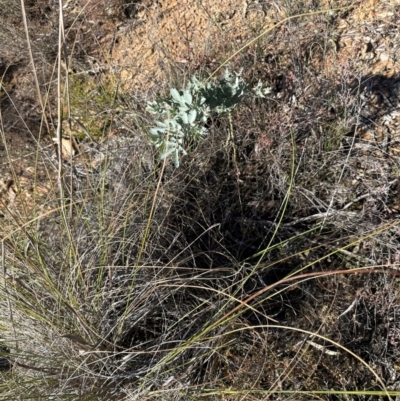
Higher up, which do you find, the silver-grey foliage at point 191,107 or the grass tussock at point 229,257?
the silver-grey foliage at point 191,107

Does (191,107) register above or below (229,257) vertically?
above

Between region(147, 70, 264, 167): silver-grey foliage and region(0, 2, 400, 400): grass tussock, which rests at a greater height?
region(147, 70, 264, 167): silver-grey foliage

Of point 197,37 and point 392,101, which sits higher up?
point 197,37

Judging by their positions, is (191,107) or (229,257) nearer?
(191,107)

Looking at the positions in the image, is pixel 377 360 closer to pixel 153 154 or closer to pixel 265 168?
pixel 265 168

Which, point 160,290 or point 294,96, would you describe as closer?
point 160,290

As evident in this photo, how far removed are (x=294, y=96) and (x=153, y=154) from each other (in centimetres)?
55

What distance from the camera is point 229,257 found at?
Answer: 1.37 metres

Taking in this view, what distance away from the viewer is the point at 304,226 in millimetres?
1435

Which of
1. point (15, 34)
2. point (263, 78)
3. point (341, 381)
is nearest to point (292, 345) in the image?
point (341, 381)

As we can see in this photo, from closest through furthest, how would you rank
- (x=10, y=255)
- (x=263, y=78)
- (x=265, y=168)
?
(x=10, y=255) → (x=265, y=168) → (x=263, y=78)

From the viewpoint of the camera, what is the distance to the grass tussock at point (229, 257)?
3.77 feet

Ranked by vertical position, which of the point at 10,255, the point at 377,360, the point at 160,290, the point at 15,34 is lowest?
the point at 377,360

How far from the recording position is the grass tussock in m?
1.15
